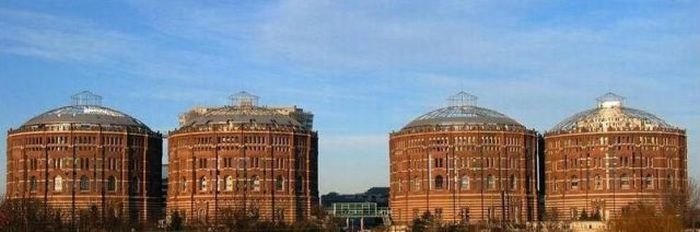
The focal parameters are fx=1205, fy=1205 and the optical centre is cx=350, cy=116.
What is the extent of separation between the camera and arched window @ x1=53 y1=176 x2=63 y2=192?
14988 centimetres

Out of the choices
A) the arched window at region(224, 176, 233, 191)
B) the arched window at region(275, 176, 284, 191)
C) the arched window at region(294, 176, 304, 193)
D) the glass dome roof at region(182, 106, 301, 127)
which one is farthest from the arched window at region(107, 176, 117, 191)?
the arched window at region(294, 176, 304, 193)

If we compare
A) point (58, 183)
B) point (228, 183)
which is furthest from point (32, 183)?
point (228, 183)

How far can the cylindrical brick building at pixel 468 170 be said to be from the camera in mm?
149625

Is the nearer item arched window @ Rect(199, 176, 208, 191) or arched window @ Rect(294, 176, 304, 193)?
arched window @ Rect(199, 176, 208, 191)

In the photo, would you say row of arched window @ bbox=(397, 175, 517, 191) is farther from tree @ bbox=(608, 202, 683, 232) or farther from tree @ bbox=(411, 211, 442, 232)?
tree @ bbox=(608, 202, 683, 232)

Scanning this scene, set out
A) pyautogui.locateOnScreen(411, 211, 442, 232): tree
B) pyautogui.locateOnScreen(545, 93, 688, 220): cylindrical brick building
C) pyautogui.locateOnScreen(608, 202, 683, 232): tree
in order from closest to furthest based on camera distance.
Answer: pyautogui.locateOnScreen(608, 202, 683, 232): tree
pyautogui.locateOnScreen(411, 211, 442, 232): tree
pyautogui.locateOnScreen(545, 93, 688, 220): cylindrical brick building

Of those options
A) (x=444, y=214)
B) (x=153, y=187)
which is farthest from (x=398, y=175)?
(x=153, y=187)

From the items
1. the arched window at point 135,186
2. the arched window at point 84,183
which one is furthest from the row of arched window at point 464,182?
the arched window at point 84,183

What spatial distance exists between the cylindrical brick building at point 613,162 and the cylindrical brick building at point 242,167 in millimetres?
32498

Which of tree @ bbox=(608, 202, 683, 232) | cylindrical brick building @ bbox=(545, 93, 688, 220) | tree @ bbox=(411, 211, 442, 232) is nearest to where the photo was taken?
tree @ bbox=(608, 202, 683, 232)

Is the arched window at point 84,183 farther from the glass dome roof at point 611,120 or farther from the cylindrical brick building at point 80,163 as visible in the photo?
the glass dome roof at point 611,120

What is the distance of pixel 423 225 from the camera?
135 metres

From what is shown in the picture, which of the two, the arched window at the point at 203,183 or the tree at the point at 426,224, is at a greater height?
the arched window at the point at 203,183

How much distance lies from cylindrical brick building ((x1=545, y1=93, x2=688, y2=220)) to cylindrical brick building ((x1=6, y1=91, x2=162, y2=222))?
5330 cm
